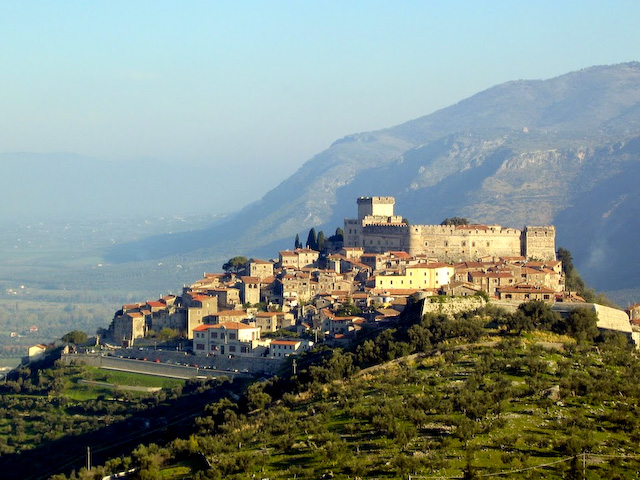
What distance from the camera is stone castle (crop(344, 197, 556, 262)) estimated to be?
2667 inches

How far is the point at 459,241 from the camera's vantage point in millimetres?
68312

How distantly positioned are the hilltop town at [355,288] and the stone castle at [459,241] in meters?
0.06

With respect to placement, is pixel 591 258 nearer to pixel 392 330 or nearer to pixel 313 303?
pixel 313 303

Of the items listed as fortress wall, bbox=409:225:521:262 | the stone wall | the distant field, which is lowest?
the distant field

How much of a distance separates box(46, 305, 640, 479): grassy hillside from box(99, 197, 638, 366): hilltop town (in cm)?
617

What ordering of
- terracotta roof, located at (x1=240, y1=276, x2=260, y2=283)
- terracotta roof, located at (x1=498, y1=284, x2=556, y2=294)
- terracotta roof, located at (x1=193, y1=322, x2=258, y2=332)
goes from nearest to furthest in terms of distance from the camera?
1. terracotta roof, located at (x1=193, y1=322, x2=258, y2=332)
2. terracotta roof, located at (x1=498, y1=284, x2=556, y2=294)
3. terracotta roof, located at (x1=240, y1=276, x2=260, y2=283)

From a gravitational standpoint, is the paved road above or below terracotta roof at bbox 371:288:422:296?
below

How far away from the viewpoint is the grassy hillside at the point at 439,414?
28625 mm

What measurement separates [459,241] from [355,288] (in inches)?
394

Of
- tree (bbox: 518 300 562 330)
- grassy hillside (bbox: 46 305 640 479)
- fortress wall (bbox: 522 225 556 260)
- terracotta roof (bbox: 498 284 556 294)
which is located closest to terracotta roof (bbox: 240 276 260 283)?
terracotta roof (bbox: 498 284 556 294)

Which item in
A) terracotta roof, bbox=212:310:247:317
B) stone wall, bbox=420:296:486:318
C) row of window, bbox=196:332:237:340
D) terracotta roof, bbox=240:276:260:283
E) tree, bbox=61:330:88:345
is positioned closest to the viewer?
stone wall, bbox=420:296:486:318

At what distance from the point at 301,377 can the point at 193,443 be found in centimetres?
754

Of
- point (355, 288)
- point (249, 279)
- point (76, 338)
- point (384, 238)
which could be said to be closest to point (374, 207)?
point (384, 238)

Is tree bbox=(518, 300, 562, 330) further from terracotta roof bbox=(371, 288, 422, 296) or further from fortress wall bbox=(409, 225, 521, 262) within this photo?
fortress wall bbox=(409, 225, 521, 262)
